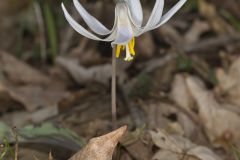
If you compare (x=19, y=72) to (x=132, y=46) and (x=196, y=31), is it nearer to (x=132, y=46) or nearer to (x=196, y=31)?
(x=196, y=31)

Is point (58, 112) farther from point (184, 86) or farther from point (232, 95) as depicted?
point (232, 95)

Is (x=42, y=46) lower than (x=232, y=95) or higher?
higher

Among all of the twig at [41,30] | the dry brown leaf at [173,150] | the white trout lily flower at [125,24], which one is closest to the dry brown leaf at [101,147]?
the white trout lily flower at [125,24]

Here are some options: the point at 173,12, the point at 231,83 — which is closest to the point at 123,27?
the point at 173,12

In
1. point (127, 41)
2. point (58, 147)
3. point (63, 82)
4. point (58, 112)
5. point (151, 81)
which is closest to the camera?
point (127, 41)

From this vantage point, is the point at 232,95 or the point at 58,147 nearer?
the point at 58,147

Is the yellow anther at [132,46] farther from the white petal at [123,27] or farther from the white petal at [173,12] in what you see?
the white petal at [173,12]

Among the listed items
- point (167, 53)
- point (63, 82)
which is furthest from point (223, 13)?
point (63, 82)

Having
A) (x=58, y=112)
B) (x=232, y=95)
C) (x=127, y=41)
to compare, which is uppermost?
(x=127, y=41)

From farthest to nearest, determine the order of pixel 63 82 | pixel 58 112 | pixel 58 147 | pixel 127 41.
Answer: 1. pixel 63 82
2. pixel 58 112
3. pixel 58 147
4. pixel 127 41
